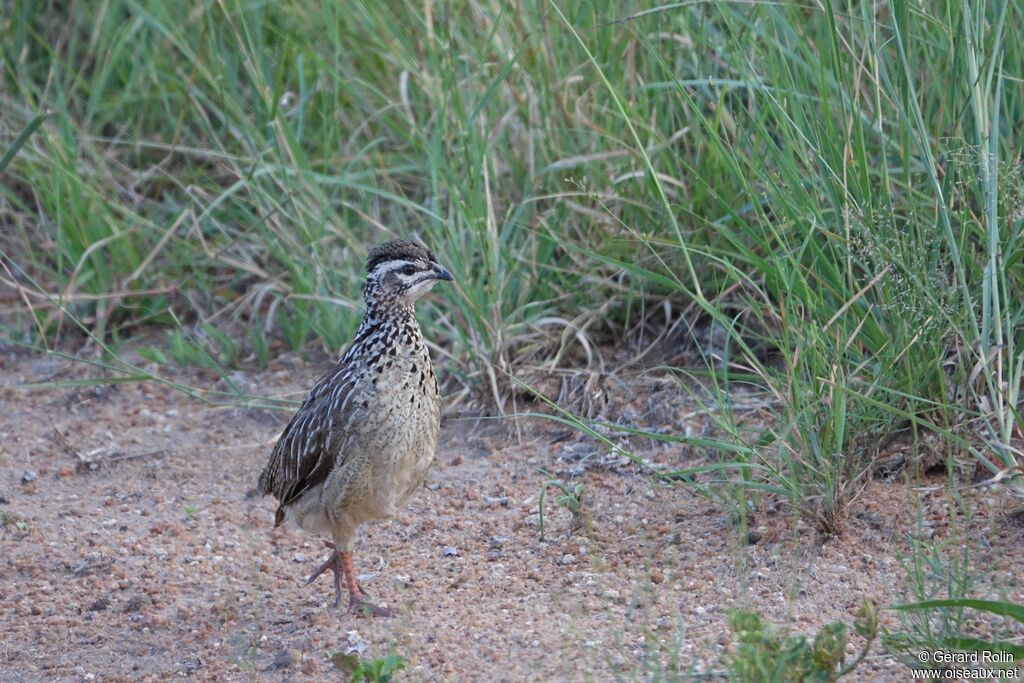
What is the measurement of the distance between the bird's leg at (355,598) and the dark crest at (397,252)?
1.18 metres

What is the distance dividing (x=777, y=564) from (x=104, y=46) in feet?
19.3

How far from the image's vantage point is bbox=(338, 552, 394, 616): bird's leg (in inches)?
200

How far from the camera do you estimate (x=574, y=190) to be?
6.65m

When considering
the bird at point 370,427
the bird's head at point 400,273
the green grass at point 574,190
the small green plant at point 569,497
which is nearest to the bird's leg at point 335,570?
the bird at point 370,427

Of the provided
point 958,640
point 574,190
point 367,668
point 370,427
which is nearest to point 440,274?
point 370,427

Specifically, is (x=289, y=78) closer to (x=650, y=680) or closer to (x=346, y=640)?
(x=346, y=640)

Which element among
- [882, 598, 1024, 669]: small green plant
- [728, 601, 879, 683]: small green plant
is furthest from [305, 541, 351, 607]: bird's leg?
[882, 598, 1024, 669]: small green plant

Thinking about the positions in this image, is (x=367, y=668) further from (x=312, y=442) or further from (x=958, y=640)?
(x=958, y=640)

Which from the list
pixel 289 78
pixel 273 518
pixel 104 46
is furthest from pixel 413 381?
pixel 104 46

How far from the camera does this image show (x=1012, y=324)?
487cm

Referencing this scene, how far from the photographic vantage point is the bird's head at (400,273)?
5.20 metres

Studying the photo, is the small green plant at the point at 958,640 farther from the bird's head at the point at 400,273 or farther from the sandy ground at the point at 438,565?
the bird's head at the point at 400,273

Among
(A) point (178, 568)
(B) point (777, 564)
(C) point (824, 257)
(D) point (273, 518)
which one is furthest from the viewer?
(D) point (273, 518)

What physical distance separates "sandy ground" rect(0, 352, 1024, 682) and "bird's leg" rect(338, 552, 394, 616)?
63 millimetres
